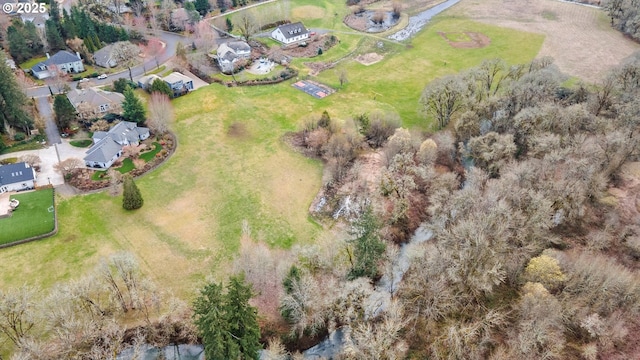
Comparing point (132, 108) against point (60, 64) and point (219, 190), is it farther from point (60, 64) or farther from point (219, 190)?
point (60, 64)

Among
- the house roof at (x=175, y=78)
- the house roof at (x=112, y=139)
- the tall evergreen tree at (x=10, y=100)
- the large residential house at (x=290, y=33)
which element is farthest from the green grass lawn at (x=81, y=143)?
the large residential house at (x=290, y=33)

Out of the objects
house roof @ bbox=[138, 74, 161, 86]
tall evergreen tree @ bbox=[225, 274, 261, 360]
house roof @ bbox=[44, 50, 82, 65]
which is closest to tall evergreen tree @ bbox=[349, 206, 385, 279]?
tall evergreen tree @ bbox=[225, 274, 261, 360]

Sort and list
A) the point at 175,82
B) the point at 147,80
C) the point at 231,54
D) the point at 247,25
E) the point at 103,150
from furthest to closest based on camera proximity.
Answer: the point at 247,25, the point at 231,54, the point at 147,80, the point at 175,82, the point at 103,150

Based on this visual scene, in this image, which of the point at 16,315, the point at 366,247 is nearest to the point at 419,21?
the point at 366,247

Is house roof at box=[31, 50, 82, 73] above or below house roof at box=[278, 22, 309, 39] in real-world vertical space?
below

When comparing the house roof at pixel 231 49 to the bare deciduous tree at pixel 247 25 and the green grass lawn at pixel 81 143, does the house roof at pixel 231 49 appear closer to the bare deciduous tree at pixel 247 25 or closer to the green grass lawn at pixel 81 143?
the bare deciduous tree at pixel 247 25

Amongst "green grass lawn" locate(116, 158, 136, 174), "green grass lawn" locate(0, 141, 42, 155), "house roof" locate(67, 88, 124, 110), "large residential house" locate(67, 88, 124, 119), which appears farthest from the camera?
"house roof" locate(67, 88, 124, 110)

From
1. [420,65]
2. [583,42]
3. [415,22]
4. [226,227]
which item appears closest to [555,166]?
[226,227]

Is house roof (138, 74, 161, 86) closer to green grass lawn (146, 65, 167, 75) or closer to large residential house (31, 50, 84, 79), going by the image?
green grass lawn (146, 65, 167, 75)
